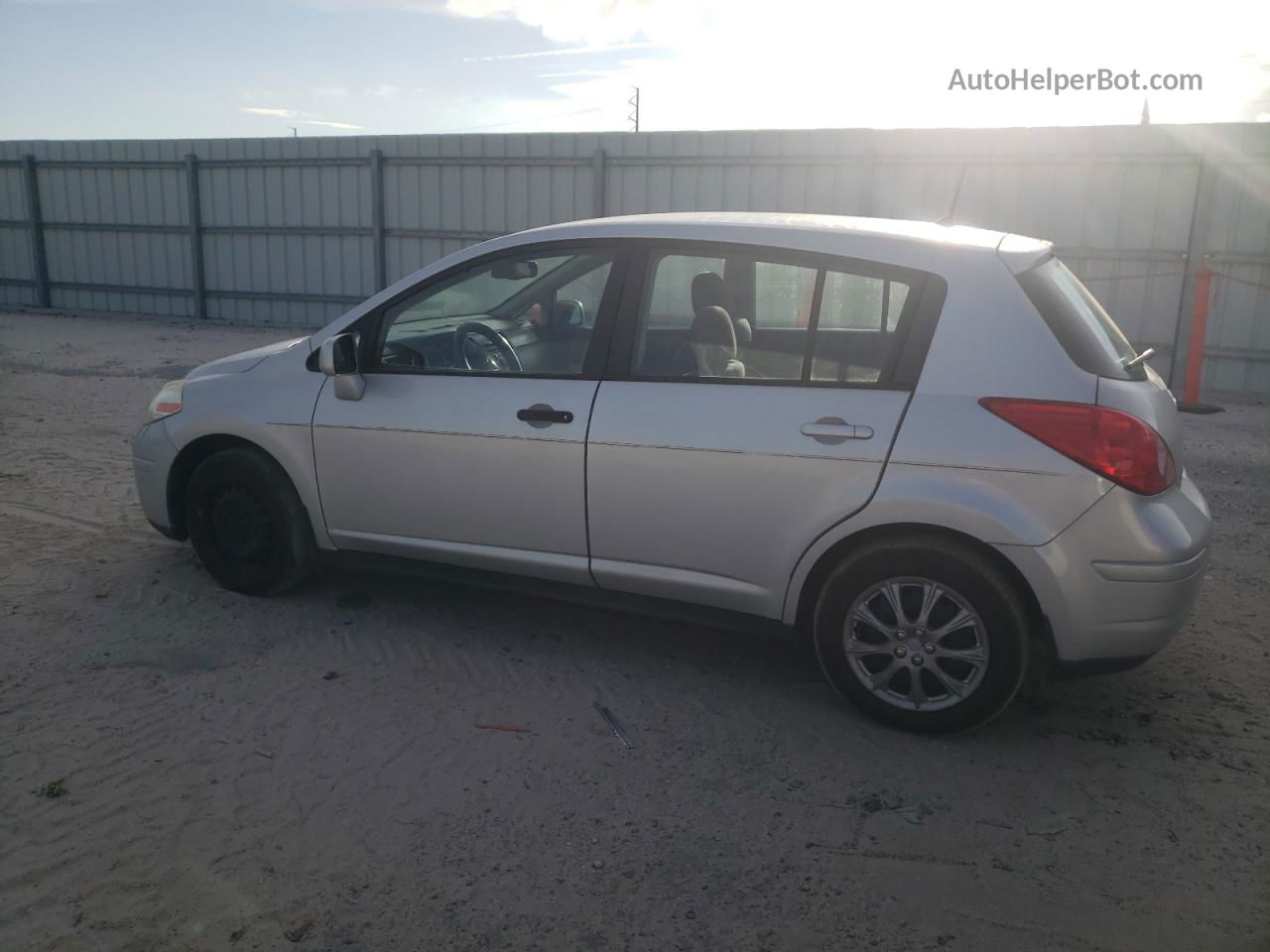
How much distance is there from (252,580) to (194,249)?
50.0ft

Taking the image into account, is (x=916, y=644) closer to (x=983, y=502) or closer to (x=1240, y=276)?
(x=983, y=502)

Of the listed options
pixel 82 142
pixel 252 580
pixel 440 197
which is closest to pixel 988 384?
pixel 252 580

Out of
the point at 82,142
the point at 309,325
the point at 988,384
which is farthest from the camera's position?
the point at 82,142

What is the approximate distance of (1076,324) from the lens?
11.5 feet

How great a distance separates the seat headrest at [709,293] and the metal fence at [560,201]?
14.5 ft

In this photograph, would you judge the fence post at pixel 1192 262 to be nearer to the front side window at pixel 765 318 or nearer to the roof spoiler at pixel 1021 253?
the roof spoiler at pixel 1021 253

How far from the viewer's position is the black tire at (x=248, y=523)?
4.59 meters

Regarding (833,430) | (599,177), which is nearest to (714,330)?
(833,430)

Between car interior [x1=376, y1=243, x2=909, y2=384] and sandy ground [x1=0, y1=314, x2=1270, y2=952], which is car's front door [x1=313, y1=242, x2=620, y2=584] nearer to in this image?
car interior [x1=376, y1=243, x2=909, y2=384]

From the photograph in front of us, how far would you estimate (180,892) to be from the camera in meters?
2.71

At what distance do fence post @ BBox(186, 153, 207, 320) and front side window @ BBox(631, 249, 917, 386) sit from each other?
1632cm

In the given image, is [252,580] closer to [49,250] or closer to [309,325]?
[309,325]

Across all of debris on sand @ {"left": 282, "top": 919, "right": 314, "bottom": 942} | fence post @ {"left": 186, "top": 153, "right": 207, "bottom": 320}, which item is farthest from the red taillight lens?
fence post @ {"left": 186, "top": 153, "right": 207, "bottom": 320}

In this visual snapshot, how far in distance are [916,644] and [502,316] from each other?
2110 mm
